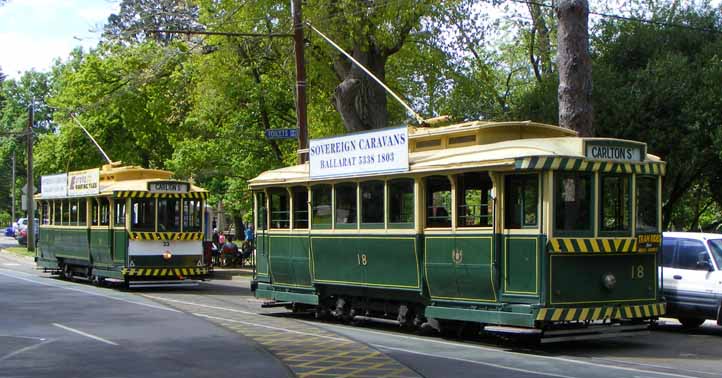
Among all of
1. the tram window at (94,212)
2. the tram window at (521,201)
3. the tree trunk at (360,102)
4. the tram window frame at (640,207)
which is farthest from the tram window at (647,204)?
the tram window at (94,212)

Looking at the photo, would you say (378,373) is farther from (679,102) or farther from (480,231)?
(679,102)

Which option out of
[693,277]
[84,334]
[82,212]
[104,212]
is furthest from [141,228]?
[693,277]

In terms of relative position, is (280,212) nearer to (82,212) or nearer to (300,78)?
(300,78)

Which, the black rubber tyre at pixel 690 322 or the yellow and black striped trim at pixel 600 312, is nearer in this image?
the yellow and black striped trim at pixel 600 312

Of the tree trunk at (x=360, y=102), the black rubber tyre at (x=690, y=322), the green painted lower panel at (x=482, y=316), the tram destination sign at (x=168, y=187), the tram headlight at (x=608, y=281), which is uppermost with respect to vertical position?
the tree trunk at (x=360, y=102)

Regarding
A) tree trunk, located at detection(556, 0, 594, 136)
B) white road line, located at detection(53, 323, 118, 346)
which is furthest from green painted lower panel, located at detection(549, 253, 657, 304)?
white road line, located at detection(53, 323, 118, 346)

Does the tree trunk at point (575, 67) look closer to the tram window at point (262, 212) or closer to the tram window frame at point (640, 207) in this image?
the tram window frame at point (640, 207)

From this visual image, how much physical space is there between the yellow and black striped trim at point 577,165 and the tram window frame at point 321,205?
4.89m

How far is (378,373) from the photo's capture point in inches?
440

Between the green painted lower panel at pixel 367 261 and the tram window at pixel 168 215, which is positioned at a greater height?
the tram window at pixel 168 215

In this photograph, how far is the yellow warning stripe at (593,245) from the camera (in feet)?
42.8

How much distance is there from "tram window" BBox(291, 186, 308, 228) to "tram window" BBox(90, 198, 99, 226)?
10.5 m

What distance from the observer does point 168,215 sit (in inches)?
995

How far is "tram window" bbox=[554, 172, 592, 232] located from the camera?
13.2m
